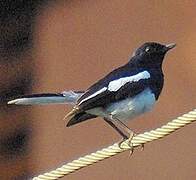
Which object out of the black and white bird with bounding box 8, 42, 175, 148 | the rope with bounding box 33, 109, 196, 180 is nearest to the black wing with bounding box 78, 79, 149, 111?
the black and white bird with bounding box 8, 42, 175, 148

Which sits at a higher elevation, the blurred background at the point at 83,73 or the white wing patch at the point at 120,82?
the blurred background at the point at 83,73

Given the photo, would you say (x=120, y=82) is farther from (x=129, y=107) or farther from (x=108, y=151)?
(x=108, y=151)

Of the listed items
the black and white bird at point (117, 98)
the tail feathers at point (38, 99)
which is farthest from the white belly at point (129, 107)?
the tail feathers at point (38, 99)

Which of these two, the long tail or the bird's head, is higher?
the bird's head

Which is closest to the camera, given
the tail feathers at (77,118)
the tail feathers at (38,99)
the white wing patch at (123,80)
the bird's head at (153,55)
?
the tail feathers at (38,99)

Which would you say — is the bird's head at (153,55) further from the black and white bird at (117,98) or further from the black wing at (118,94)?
the black wing at (118,94)

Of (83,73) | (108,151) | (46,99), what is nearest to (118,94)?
(46,99)

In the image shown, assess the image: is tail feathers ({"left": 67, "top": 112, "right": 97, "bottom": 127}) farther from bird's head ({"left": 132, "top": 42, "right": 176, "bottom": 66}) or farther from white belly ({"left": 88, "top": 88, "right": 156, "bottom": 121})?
bird's head ({"left": 132, "top": 42, "right": 176, "bottom": 66})
